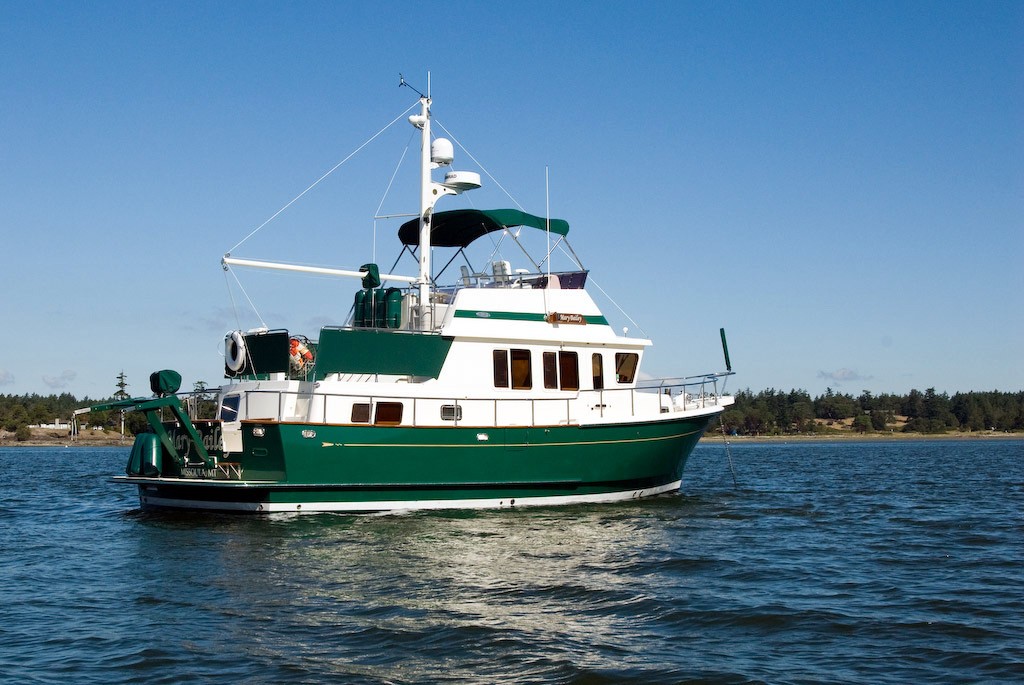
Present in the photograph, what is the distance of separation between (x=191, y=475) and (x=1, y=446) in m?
77.7

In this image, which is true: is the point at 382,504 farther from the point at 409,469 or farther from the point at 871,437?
the point at 871,437

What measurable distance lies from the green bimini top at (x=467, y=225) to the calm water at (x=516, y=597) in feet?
20.6

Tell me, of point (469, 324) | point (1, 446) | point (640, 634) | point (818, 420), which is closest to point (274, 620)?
point (640, 634)

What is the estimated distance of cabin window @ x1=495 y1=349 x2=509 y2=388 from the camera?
20.2 metres

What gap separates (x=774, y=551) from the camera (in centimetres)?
1520

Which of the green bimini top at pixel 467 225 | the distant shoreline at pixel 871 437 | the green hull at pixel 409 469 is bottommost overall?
the green hull at pixel 409 469

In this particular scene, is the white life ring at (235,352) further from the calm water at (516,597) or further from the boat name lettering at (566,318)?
the boat name lettering at (566,318)

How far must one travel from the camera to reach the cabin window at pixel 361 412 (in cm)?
1861

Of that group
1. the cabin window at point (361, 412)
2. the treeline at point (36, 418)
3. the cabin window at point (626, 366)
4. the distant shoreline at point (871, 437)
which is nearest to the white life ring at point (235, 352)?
the cabin window at point (361, 412)

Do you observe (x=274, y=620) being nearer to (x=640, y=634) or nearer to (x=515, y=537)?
(x=640, y=634)

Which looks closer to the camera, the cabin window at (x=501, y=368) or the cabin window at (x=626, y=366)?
the cabin window at (x=501, y=368)

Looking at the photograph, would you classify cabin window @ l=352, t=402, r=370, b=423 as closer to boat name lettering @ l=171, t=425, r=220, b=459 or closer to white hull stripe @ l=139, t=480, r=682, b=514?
white hull stripe @ l=139, t=480, r=682, b=514

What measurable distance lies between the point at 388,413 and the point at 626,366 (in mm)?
6016

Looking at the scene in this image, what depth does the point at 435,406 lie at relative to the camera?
19.1 m
